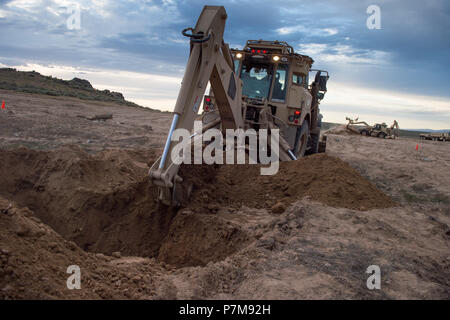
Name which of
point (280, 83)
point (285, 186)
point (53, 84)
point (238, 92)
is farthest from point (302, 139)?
point (53, 84)

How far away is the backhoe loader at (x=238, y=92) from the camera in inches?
189

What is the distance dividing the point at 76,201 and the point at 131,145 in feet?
20.5

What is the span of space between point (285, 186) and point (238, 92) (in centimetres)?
184

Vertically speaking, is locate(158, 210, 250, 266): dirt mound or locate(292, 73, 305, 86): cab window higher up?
locate(292, 73, 305, 86): cab window

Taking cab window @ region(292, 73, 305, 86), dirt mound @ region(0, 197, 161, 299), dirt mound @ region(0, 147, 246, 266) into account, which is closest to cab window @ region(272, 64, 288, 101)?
cab window @ region(292, 73, 305, 86)

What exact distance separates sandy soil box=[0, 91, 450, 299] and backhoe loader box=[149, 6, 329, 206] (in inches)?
28.0

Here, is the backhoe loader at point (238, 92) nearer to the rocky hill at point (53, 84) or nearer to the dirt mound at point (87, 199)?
the dirt mound at point (87, 199)

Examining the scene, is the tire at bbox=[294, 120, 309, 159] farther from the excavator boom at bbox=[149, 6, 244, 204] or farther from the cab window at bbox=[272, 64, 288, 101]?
the excavator boom at bbox=[149, 6, 244, 204]

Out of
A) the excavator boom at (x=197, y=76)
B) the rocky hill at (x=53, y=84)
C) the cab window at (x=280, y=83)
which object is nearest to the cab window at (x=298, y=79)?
the cab window at (x=280, y=83)

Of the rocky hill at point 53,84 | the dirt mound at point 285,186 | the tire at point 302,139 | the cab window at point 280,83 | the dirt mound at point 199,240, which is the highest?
the rocky hill at point 53,84

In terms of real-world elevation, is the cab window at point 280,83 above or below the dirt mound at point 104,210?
above

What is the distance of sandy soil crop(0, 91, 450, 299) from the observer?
315 centimetres

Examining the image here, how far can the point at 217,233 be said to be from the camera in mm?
4562

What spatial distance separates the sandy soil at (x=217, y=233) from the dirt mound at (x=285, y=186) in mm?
25
